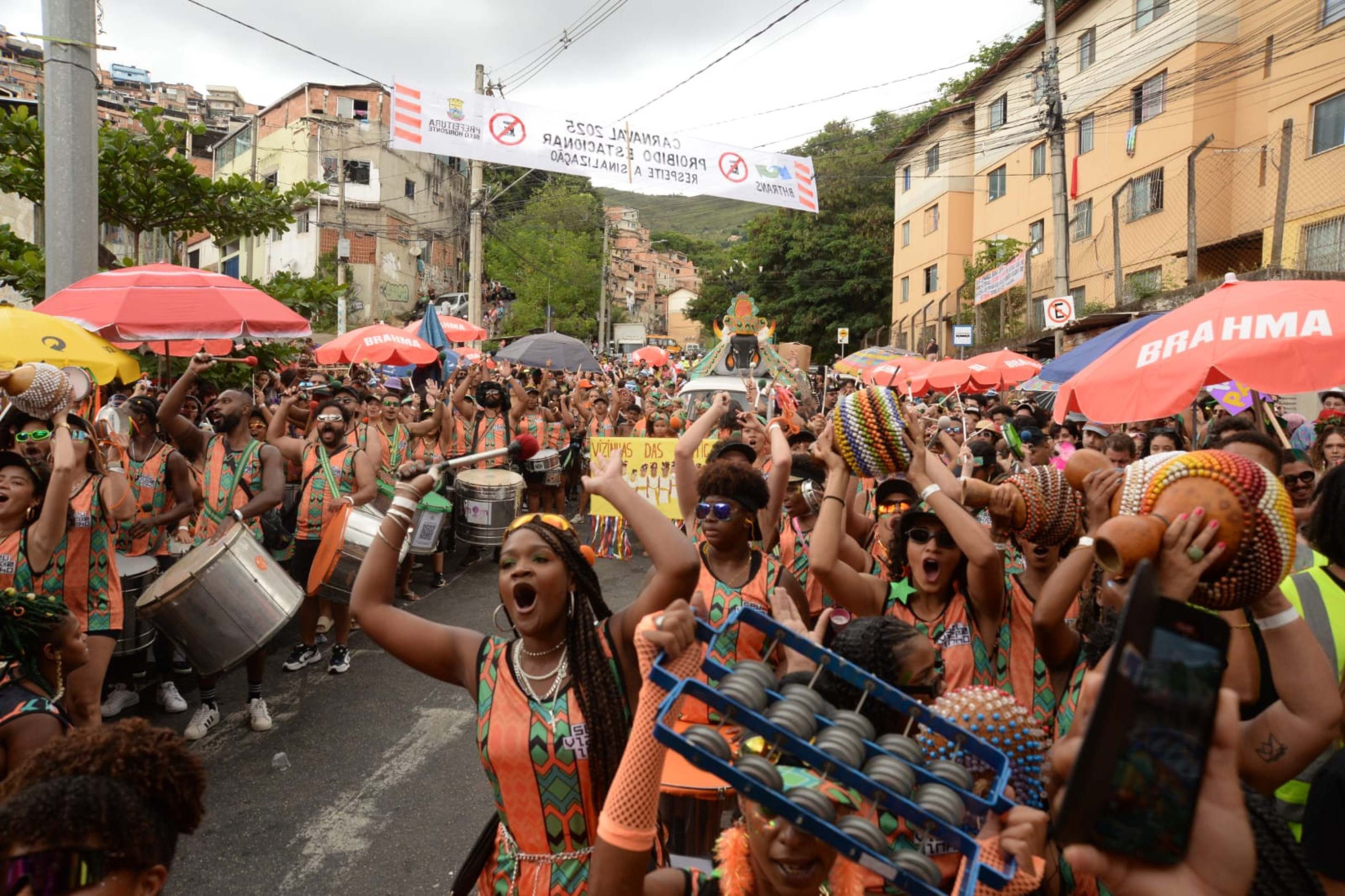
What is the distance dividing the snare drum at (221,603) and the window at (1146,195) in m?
23.6

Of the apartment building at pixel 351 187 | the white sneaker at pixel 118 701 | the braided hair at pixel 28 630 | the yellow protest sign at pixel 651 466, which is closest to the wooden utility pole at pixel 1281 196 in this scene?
the yellow protest sign at pixel 651 466

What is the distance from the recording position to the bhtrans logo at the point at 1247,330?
160 inches

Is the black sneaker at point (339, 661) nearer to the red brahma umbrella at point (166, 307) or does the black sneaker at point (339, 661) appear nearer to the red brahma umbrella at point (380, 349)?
the red brahma umbrella at point (166, 307)

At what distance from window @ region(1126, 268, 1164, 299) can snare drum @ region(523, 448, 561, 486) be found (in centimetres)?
1641

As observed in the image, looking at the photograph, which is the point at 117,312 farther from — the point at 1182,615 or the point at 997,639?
the point at 1182,615

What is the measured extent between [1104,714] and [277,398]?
501 inches

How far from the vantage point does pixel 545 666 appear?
8.92ft

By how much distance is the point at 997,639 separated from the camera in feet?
11.7

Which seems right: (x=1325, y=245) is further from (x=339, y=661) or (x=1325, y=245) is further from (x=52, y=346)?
(x=52, y=346)

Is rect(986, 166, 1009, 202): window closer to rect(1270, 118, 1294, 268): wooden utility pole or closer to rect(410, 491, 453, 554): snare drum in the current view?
rect(1270, 118, 1294, 268): wooden utility pole

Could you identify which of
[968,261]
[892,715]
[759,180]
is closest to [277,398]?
[759,180]

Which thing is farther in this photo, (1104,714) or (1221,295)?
(1221,295)

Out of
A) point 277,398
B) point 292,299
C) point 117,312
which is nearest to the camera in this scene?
point 117,312

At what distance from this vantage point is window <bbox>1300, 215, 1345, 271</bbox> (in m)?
17.1
